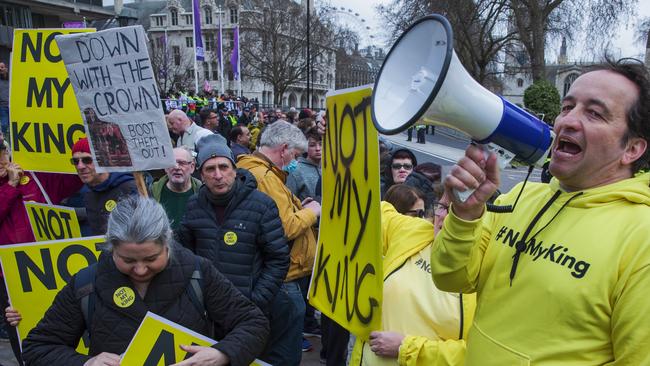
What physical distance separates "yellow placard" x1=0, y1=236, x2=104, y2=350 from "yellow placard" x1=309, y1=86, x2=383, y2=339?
1.37 meters

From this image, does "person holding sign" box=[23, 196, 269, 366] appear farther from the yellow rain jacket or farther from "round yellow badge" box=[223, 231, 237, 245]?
the yellow rain jacket

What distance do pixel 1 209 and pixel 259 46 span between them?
43.9 metres

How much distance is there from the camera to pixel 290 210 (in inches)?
129

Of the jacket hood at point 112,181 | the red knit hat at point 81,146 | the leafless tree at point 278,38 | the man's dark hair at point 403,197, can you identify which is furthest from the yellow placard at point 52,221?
the leafless tree at point 278,38

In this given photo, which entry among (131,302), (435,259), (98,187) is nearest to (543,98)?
(98,187)

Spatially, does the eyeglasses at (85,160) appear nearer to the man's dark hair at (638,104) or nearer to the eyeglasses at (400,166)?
the eyeglasses at (400,166)

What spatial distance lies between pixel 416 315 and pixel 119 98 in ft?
7.51

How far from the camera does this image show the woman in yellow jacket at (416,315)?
1.85m

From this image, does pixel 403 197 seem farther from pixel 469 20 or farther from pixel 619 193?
pixel 469 20

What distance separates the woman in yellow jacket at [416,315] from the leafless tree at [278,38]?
132ft

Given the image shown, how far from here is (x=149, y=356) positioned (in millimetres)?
1818

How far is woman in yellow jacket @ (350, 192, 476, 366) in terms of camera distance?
1846 millimetres

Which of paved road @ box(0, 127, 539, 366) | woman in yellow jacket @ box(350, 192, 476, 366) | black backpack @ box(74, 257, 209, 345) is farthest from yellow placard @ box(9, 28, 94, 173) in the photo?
woman in yellow jacket @ box(350, 192, 476, 366)

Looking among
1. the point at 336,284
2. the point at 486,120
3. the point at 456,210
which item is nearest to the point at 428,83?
the point at 486,120
